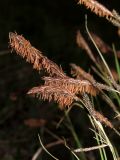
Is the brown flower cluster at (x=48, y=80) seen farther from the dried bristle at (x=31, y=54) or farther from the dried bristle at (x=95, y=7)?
the dried bristle at (x=95, y=7)

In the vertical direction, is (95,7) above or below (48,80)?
above

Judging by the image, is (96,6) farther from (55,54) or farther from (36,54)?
(55,54)

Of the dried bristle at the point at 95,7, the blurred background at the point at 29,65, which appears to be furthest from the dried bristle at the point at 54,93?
the blurred background at the point at 29,65

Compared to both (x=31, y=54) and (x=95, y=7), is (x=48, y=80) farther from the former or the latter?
(x=95, y=7)

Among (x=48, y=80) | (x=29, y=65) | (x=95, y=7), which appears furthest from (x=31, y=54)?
(x=29, y=65)

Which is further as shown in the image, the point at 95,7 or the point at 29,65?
the point at 29,65

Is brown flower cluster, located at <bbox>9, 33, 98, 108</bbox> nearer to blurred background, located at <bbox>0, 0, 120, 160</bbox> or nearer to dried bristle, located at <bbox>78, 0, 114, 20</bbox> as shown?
dried bristle, located at <bbox>78, 0, 114, 20</bbox>

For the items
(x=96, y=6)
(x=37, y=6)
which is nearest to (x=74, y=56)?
(x=37, y=6)
